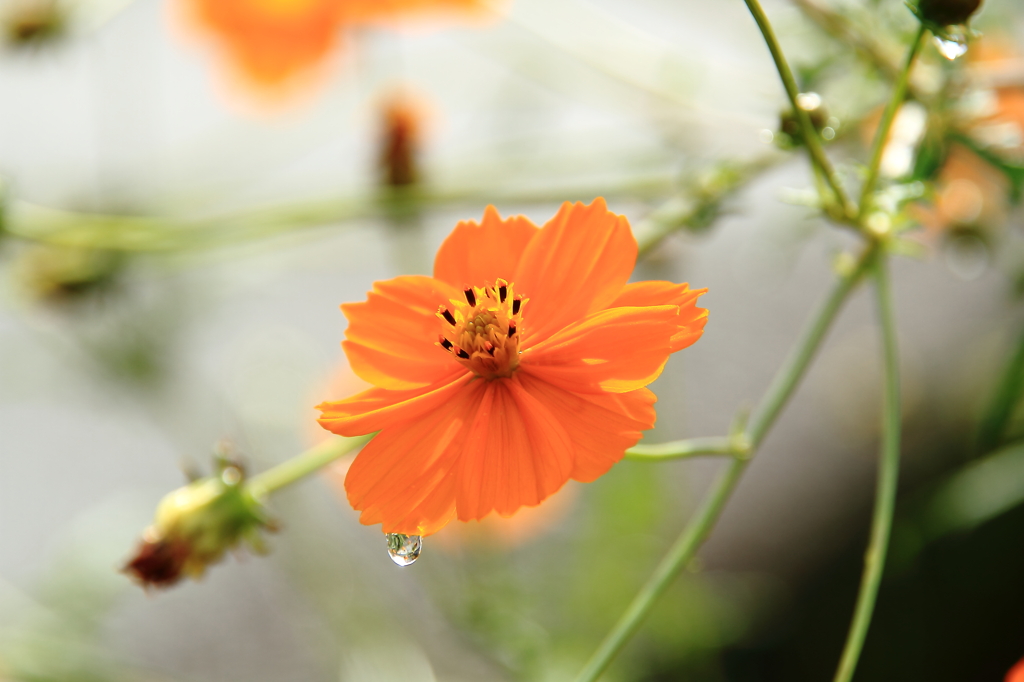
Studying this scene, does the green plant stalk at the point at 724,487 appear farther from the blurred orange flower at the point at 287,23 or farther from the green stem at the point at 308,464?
the blurred orange flower at the point at 287,23

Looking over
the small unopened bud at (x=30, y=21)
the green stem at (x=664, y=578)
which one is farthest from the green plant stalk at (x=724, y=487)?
the small unopened bud at (x=30, y=21)

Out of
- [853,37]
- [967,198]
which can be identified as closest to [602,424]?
[853,37]

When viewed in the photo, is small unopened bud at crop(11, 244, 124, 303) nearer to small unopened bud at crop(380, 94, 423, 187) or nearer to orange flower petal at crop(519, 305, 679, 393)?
small unopened bud at crop(380, 94, 423, 187)

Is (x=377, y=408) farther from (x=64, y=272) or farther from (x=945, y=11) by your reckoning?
(x=64, y=272)

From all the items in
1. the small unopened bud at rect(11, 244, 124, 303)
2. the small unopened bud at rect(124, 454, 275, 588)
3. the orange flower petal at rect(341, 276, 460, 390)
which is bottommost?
the orange flower petal at rect(341, 276, 460, 390)

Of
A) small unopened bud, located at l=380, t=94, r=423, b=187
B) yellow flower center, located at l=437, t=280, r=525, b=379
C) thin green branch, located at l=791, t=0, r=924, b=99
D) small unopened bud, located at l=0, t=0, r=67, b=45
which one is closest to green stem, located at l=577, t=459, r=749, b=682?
yellow flower center, located at l=437, t=280, r=525, b=379
